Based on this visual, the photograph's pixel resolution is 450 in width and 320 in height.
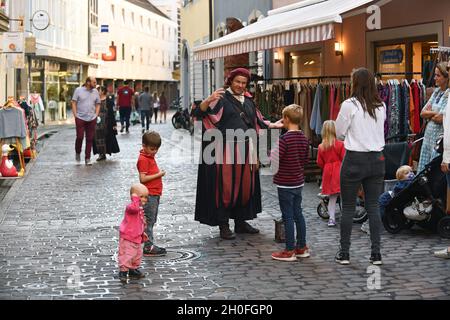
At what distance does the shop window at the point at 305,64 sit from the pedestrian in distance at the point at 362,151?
11.6 m

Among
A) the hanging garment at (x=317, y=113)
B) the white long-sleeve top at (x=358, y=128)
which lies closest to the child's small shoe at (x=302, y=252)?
the white long-sleeve top at (x=358, y=128)

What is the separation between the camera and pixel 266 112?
52.0 feet

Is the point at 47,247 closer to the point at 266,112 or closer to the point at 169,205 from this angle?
the point at 169,205

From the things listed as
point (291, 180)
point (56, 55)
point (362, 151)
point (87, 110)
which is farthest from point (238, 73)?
point (56, 55)

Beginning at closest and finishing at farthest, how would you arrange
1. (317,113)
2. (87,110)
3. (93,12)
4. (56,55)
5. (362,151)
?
(362,151) → (317,113) → (87,110) → (56,55) → (93,12)

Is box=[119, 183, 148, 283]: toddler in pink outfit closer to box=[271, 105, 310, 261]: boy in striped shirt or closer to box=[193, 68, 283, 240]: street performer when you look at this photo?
box=[271, 105, 310, 261]: boy in striped shirt

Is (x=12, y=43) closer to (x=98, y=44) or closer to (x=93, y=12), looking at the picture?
(x=98, y=44)

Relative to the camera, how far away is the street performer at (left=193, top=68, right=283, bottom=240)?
8766 mm

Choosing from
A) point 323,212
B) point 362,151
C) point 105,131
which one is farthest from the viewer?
point 105,131

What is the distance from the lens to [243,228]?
9.16 metres

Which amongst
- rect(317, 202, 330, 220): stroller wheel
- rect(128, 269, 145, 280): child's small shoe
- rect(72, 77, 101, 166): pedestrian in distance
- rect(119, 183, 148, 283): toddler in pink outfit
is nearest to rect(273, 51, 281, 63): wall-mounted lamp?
rect(72, 77, 101, 166): pedestrian in distance

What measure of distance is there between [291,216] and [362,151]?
91 cm

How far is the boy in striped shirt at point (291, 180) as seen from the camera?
25.3 feet
